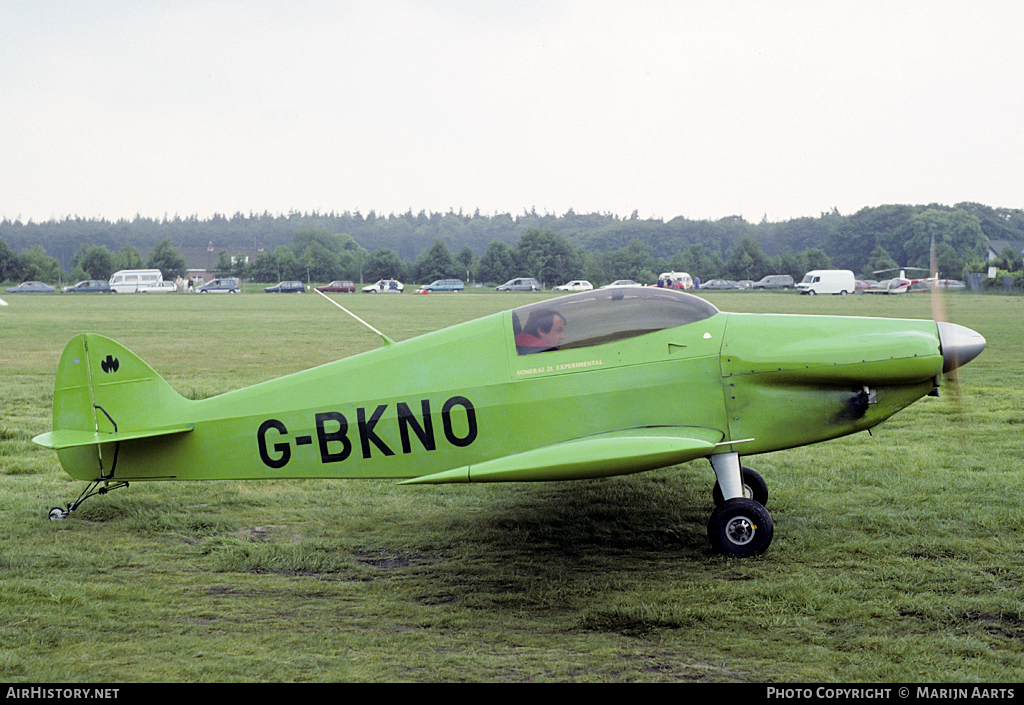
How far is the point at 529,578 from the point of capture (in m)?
→ 5.89

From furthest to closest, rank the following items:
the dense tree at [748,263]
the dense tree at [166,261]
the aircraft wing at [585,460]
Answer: the dense tree at [166,261]
the dense tree at [748,263]
the aircraft wing at [585,460]

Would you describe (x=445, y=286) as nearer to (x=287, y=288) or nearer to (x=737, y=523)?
(x=287, y=288)

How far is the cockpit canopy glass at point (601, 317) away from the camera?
248 inches

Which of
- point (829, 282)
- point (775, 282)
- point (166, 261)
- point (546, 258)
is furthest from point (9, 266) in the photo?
point (829, 282)

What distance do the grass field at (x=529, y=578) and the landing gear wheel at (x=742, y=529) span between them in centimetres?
16

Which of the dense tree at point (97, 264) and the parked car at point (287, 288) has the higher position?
the dense tree at point (97, 264)

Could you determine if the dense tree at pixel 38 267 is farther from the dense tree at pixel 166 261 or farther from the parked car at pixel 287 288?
the parked car at pixel 287 288

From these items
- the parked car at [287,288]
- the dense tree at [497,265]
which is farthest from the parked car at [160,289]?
the dense tree at [497,265]

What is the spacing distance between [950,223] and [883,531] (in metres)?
72.3

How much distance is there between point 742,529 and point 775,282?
57586 millimetres

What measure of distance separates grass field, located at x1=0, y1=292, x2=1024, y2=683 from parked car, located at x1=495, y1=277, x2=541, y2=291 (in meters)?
35.5
